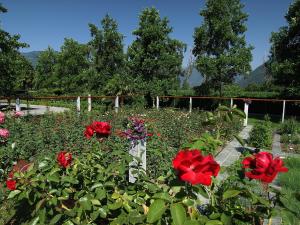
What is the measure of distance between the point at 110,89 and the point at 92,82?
3.08 meters

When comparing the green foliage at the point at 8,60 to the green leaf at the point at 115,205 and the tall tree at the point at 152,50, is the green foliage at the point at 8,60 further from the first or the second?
the green leaf at the point at 115,205

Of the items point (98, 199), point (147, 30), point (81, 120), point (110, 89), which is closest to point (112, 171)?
point (98, 199)

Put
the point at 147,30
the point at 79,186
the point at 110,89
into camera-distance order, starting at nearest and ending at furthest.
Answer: the point at 79,186 < the point at 147,30 < the point at 110,89

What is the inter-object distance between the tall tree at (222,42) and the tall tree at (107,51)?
18.9ft

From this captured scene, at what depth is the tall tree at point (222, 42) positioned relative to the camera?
18.9m

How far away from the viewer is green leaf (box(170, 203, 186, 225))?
1392 millimetres

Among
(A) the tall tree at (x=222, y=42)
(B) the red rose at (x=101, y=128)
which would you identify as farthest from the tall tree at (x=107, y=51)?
(B) the red rose at (x=101, y=128)

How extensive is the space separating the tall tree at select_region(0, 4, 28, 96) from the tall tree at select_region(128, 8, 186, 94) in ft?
22.7

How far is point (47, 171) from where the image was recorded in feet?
7.38

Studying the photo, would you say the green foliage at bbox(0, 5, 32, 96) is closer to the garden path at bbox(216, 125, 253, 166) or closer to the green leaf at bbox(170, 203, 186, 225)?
the garden path at bbox(216, 125, 253, 166)

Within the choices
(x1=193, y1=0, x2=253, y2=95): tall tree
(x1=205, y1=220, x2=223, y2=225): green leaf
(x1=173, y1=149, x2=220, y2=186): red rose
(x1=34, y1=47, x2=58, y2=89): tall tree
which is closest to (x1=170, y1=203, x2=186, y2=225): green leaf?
(x1=173, y1=149, x2=220, y2=186): red rose

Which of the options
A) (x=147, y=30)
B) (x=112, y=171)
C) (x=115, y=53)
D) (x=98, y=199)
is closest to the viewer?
(x=98, y=199)

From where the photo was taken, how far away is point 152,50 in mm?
19297

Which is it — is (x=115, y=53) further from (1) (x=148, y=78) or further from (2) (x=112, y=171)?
(2) (x=112, y=171)
